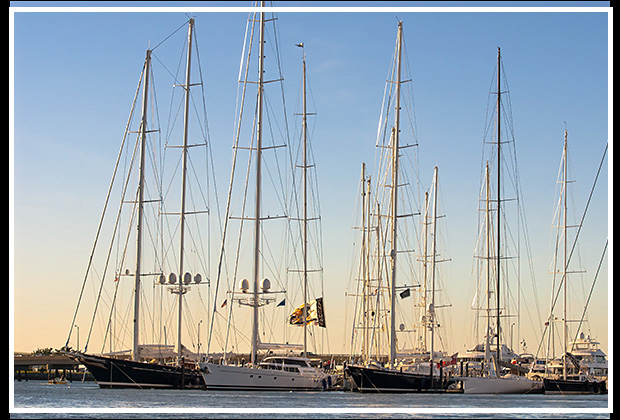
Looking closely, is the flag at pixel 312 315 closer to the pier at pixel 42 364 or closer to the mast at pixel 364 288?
the mast at pixel 364 288

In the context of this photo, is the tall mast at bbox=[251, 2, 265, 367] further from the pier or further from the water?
the pier

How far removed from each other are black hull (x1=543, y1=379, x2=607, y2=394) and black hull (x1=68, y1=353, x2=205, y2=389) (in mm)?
24571

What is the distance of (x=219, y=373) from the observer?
52000mm

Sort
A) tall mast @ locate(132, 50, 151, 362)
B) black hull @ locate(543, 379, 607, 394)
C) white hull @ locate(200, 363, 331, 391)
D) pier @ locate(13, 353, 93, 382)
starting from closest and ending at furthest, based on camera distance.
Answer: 1. white hull @ locate(200, 363, 331, 391)
2. tall mast @ locate(132, 50, 151, 362)
3. black hull @ locate(543, 379, 607, 394)
4. pier @ locate(13, 353, 93, 382)

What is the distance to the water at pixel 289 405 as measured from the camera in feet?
117

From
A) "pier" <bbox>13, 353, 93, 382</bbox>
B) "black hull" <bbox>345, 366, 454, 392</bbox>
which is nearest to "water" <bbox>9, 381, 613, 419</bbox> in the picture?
"black hull" <bbox>345, 366, 454, 392</bbox>

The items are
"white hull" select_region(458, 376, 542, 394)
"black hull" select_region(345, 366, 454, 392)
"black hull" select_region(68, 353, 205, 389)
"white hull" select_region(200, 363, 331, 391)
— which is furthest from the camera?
"white hull" select_region(458, 376, 542, 394)

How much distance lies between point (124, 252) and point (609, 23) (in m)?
35.9

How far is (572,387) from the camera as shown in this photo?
206ft

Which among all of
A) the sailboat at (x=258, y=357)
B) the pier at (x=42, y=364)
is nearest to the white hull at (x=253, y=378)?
the sailboat at (x=258, y=357)

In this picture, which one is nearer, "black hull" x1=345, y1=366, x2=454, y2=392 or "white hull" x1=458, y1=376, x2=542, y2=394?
"black hull" x1=345, y1=366, x2=454, y2=392

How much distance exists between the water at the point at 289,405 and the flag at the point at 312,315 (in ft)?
15.1

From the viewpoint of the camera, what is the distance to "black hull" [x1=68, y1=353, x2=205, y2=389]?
52719mm
